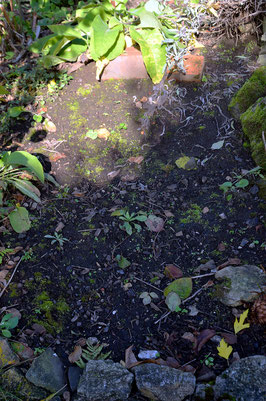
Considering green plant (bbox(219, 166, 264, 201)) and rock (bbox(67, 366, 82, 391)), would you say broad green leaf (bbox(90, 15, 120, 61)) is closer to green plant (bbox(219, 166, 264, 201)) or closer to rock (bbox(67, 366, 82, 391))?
green plant (bbox(219, 166, 264, 201))

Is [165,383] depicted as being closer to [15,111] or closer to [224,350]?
[224,350]

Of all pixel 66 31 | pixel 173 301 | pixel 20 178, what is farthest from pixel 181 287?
pixel 66 31

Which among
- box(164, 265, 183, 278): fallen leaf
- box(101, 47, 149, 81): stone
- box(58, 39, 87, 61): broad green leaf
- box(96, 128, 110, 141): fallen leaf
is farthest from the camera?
box(58, 39, 87, 61): broad green leaf

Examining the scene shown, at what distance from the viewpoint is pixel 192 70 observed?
362 cm

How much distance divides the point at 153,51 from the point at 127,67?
309 millimetres

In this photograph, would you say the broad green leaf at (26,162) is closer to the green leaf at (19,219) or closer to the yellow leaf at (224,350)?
the green leaf at (19,219)

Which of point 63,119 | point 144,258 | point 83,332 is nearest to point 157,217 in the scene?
point 144,258

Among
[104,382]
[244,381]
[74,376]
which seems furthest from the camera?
[74,376]

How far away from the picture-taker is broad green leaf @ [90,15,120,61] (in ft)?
12.1

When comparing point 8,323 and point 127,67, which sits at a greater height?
point 127,67

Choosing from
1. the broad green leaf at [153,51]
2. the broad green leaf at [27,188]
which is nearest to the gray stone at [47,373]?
the broad green leaf at [27,188]

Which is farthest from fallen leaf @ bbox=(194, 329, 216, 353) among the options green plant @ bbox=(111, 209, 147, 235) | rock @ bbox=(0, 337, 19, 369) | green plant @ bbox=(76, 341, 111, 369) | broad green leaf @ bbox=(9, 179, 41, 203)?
broad green leaf @ bbox=(9, 179, 41, 203)

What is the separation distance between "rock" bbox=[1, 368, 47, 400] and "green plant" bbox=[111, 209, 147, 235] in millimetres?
1174

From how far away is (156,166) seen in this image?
10.5 feet
